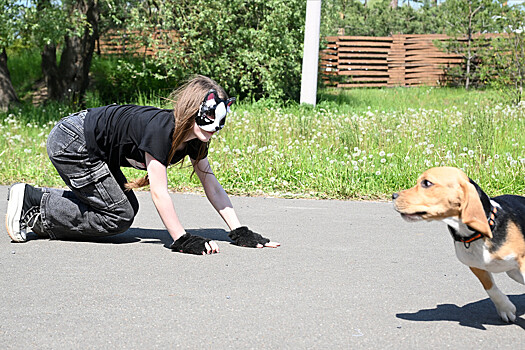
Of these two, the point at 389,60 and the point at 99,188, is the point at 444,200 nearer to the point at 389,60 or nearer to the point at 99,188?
the point at 99,188

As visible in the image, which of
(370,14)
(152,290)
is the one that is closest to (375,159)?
(152,290)

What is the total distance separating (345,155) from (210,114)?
3.64 m

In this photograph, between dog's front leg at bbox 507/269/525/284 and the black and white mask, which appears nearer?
dog's front leg at bbox 507/269/525/284

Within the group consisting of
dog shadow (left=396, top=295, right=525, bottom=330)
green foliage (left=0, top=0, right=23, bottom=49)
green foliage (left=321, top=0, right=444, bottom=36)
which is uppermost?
green foliage (left=321, top=0, right=444, bottom=36)

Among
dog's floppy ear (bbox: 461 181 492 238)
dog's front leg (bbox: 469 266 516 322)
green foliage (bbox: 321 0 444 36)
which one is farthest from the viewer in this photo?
Result: green foliage (bbox: 321 0 444 36)

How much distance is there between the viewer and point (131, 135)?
4.96 metres

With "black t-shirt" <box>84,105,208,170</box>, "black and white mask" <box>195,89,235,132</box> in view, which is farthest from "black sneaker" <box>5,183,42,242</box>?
"black and white mask" <box>195,89,235,132</box>

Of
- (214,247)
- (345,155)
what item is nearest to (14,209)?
(214,247)

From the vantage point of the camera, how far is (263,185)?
790cm

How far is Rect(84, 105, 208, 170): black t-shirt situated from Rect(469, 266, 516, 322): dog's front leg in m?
2.39

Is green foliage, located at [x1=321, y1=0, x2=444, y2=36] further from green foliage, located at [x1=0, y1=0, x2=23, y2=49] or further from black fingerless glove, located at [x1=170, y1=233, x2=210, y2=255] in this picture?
black fingerless glove, located at [x1=170, y1=233, x2=210, y2=255]

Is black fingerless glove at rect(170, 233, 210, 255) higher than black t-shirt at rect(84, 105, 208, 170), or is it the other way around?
black t-shirt at rect(84, 105, 208, 170)

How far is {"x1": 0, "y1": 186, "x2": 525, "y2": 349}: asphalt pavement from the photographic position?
344cm

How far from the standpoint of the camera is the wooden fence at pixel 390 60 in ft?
81.5
